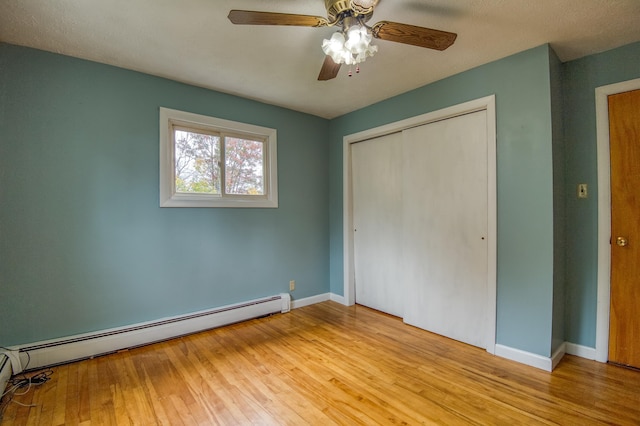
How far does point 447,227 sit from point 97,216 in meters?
3.04

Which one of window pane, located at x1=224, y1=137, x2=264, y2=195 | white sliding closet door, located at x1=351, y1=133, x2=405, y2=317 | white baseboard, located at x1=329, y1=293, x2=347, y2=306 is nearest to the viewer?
window pane, located at x1=224, y1=137, x2=264, y2=195

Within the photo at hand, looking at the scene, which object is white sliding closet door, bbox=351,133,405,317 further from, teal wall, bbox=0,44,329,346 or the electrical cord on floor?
the electrical cord on floor

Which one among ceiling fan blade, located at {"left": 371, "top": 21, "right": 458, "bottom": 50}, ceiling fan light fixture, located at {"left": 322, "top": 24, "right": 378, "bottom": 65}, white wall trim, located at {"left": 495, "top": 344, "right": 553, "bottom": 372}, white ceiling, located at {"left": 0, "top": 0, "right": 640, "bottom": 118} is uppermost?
white ceiling, located at {"left": 0, "top": 0, "right": 640, "bottom": 118}

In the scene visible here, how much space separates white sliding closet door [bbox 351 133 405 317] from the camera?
3242mm

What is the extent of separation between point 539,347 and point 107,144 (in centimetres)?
379

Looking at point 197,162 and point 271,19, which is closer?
point 271,19

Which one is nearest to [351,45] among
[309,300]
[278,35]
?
[278,35]

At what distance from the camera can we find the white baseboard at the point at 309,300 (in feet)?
11.7

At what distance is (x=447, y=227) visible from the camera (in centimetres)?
270

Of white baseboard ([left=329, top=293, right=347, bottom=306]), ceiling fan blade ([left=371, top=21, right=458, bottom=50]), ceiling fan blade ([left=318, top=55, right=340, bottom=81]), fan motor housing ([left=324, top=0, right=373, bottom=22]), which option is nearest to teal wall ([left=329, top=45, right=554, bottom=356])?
ceiling fan blade ([left=371, top=21, right=458, bottom=50])

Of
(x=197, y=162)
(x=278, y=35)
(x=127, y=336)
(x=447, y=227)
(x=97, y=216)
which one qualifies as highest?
(x=278, y=35)

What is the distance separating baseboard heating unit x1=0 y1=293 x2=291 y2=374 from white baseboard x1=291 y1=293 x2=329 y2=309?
0.30m

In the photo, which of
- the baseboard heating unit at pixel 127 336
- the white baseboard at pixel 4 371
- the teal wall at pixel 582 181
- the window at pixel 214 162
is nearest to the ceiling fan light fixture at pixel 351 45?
the window at pixel 214 162

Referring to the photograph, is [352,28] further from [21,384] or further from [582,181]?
[21,384]
